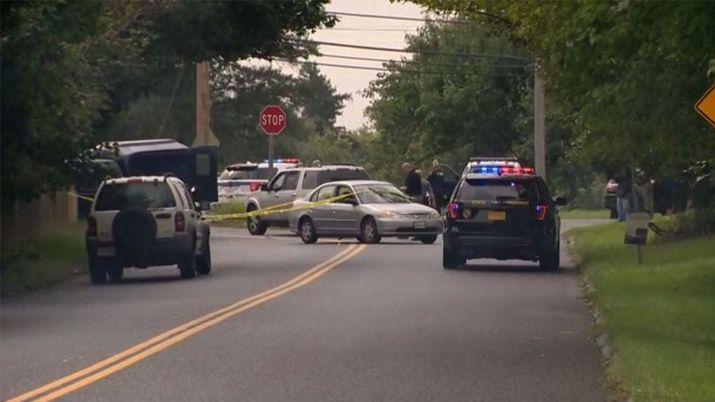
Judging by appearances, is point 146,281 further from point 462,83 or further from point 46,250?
point 462,83

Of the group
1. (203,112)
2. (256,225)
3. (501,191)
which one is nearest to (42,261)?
(501,191)

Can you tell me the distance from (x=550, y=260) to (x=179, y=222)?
6302mm

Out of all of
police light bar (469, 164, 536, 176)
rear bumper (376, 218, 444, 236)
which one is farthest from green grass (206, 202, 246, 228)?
police light bar (469, 164, 536, 176)

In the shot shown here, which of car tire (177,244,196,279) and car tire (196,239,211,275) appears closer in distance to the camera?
car tire (177,244,196,279)

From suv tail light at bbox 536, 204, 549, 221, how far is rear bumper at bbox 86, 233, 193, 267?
5.81 metres

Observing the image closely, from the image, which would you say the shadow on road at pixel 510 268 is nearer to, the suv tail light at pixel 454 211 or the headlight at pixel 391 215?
the suv tail light at pixel 454 211

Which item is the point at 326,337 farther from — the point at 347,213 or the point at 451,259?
the point at 347,213

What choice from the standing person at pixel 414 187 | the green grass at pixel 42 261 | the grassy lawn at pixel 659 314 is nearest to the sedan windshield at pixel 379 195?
the standing person at pixel 414 187

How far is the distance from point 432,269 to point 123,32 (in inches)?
319

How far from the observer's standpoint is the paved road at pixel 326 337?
1397cm

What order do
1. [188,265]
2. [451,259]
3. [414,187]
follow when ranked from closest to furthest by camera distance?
[188,265] < [451,259] < [414,187]

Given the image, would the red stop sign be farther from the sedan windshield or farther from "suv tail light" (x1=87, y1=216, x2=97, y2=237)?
"suv tail light" (x1=87, y1=216, x2=97, y2=237)

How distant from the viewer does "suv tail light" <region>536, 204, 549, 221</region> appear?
91.0 feet

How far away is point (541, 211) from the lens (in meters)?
27.8
